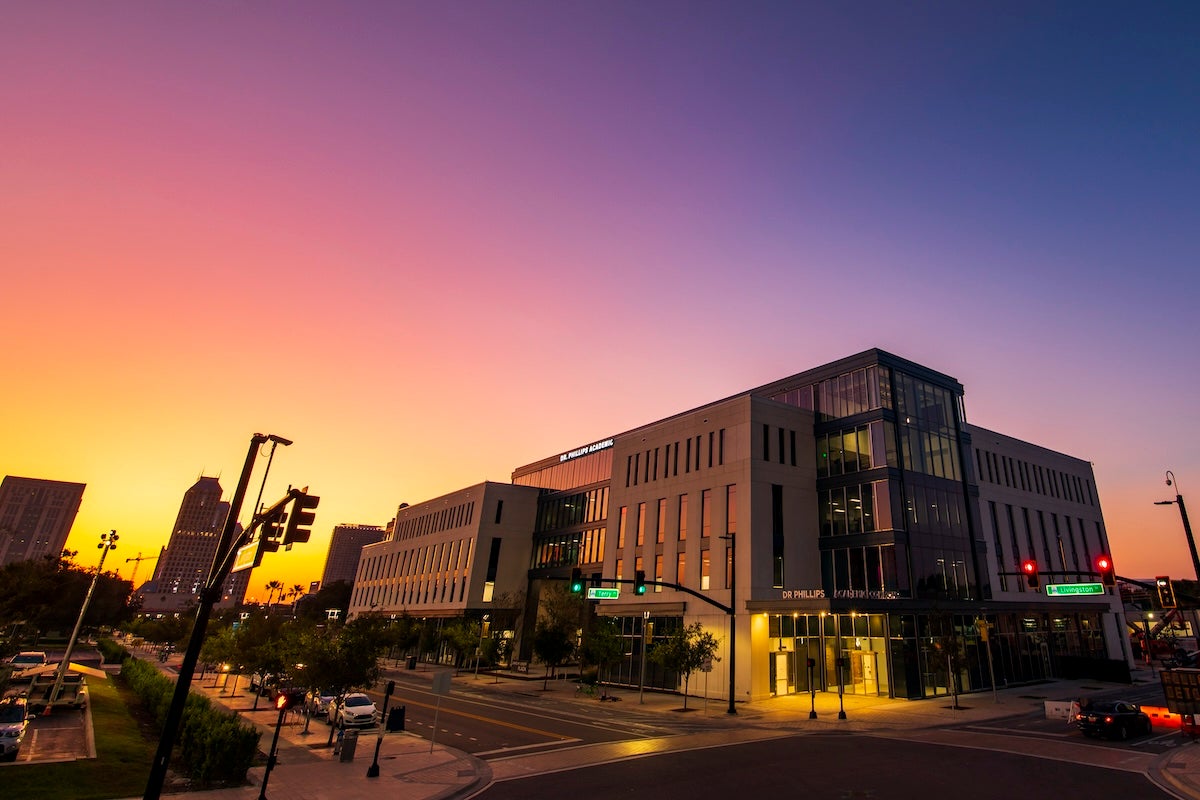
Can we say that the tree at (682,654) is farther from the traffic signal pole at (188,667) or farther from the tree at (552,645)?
the traffic signal pole at (188,667)

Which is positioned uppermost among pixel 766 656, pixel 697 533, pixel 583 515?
pixel 583 515

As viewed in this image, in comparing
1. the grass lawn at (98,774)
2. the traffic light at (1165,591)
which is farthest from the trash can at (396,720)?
the traffic light at (1165,591)

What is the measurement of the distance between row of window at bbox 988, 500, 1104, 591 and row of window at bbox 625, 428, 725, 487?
30.8 meters

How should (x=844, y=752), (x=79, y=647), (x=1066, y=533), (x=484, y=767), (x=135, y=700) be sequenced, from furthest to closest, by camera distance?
(x=79, y=647) → (x=1066, y=533) → (x=135, y=700) → (x=844, y=752) → (x=484, y=767)

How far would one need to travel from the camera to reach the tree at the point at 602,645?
1891 inches

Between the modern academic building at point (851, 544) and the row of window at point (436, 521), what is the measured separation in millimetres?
34009

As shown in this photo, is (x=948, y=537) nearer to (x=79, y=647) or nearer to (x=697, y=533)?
(x=697, y=533)

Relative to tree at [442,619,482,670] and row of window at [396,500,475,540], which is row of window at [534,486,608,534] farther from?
tree at [442,619,482,670]

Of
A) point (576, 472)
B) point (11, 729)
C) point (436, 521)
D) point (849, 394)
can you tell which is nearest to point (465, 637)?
point (576, 472)

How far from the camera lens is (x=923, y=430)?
174 ft

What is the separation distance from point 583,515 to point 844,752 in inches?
2266

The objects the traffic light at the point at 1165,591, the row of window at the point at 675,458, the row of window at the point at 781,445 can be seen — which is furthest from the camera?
the row of window at the point at 675,458

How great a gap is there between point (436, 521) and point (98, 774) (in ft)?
255

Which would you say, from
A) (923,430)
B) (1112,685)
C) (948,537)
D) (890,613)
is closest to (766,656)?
(890,613)
